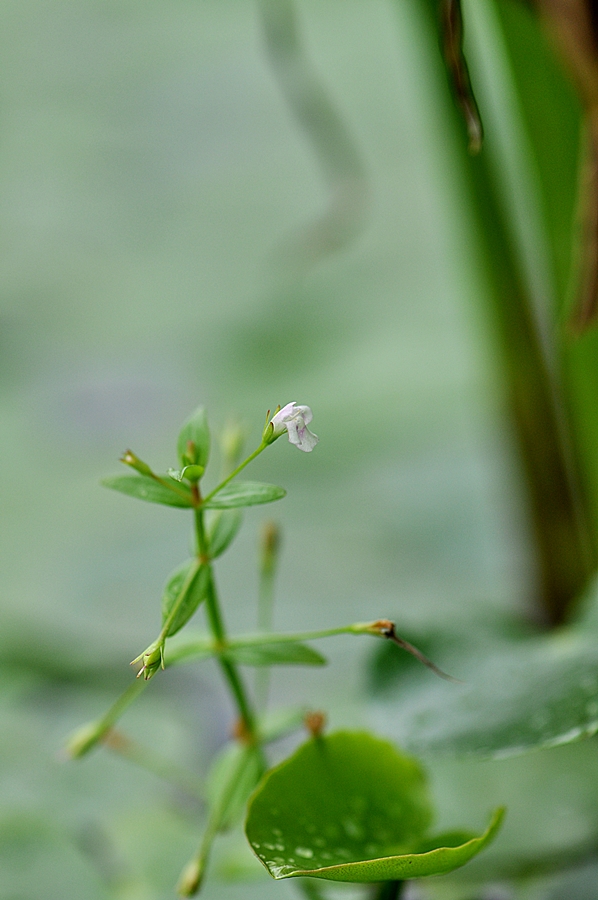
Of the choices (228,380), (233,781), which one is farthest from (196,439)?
(228,380)

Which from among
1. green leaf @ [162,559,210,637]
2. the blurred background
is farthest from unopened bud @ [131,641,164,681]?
the blurred background

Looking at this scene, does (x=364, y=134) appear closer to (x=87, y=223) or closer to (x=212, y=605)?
(x=87, y=223)

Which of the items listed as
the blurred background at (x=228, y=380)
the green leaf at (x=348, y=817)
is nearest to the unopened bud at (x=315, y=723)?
the green leaf at (x=348, y=817)

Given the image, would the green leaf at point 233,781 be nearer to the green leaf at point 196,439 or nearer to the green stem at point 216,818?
the green stem at point 216,818

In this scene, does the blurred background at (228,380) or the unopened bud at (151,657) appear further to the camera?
the blurred background at (228,380)

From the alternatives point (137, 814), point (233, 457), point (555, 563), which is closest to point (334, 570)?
point (555, 563)

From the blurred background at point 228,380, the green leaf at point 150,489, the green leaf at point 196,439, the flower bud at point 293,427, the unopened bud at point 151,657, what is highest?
the flower bud at point 293,427

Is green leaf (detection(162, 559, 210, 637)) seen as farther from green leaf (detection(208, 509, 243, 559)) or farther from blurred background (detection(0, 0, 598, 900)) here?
blurred background (detection(0, 0, 598, 900))
